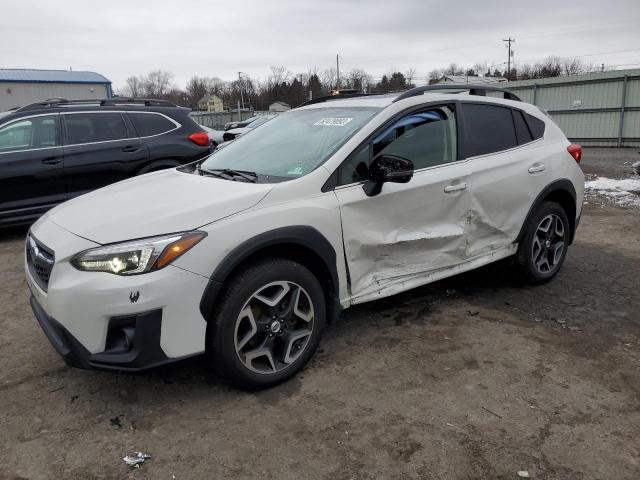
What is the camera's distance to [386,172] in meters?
3.34

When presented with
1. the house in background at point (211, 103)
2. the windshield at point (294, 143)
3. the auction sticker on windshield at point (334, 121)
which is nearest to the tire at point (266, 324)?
the windshield at point (294, 143)

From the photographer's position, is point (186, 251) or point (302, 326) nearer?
point (186, 251)

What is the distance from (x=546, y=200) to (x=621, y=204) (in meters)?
4.83

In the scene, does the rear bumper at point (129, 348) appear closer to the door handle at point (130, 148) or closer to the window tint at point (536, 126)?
the window tint at point (536, 126)

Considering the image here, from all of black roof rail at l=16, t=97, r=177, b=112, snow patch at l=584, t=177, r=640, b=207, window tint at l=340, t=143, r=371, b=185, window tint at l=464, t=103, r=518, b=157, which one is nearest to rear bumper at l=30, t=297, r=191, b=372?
window tint at l=340, t=143, r=371, b=185

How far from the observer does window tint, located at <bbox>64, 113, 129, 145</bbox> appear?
7129mm

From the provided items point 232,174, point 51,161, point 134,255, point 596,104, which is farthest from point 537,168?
point 596,104

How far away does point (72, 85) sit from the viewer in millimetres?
39188

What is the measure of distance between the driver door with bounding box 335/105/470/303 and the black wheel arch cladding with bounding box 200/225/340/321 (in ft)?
0.56

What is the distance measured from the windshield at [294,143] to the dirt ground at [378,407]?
1307 millimetres

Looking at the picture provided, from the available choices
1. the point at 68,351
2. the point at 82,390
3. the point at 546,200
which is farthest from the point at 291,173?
the point at 546,200

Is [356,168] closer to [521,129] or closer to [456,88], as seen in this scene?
[456,88]

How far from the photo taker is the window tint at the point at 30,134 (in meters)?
→ 6.76

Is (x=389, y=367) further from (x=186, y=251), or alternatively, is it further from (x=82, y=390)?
(x=82, y=390)
